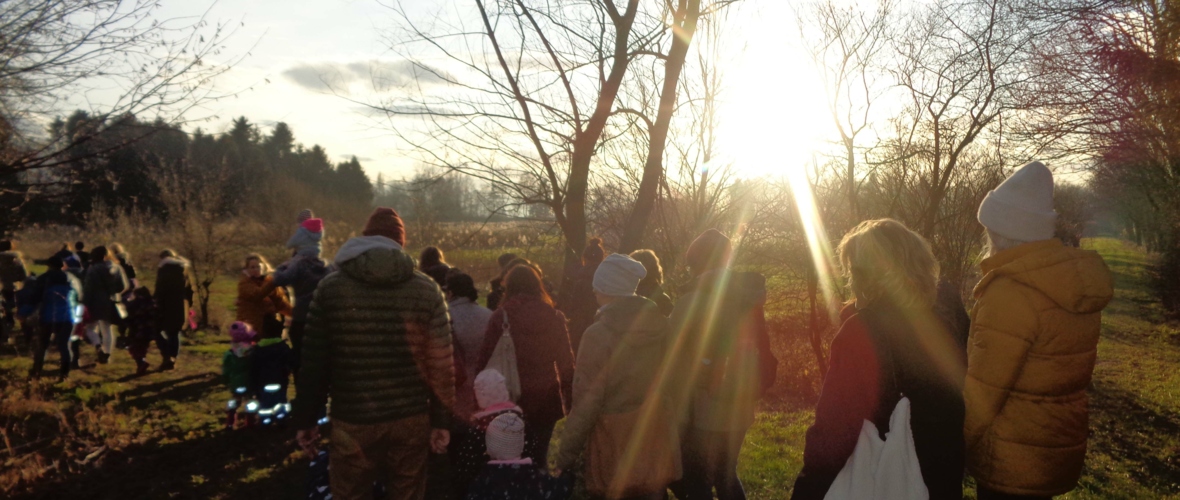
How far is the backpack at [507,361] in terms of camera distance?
4418mm

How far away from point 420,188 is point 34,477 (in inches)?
161

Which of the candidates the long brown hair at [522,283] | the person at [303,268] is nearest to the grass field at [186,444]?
the person at [303,268]

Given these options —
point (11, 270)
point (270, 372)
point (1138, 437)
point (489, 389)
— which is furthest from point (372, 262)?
point (11, 270)

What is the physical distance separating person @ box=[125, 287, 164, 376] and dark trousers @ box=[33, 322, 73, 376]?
0.89 meters

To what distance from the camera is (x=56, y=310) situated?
29.1 ft

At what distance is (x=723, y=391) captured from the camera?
12.9ft

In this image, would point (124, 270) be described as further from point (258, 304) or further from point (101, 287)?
point (258, 304)

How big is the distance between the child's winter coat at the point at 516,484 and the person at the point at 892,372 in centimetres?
135

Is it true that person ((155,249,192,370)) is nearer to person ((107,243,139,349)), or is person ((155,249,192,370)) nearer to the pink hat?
person ((107,243,139,349))

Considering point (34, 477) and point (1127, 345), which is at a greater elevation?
point (34, 477)

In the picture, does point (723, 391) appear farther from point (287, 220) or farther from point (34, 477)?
point (287, 220)

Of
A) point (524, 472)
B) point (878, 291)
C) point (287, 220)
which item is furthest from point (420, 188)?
point (287, 220)

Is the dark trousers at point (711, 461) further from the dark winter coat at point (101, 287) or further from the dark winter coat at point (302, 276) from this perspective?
the dark winter coat at point (101, 287)

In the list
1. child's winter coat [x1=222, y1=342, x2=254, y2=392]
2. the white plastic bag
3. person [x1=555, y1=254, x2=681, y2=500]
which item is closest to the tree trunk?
person [x1=555, y1=254, x2=681, y2=500]
